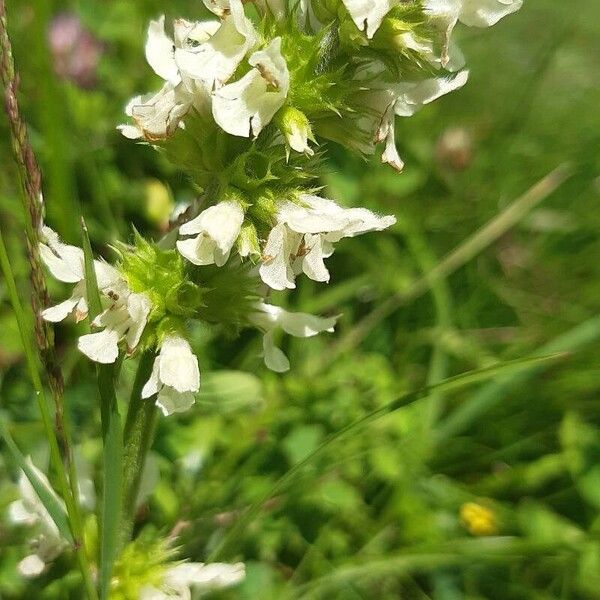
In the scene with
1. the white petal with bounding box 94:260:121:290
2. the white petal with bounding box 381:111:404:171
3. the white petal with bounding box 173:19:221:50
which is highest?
the white petal with bounding box 173:19:221:50

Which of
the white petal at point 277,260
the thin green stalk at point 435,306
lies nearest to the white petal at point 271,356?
the white petal at point 277,260

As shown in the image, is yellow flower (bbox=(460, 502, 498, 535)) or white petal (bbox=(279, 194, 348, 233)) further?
yellow flower (bbox=(460, 502, 498, 535))

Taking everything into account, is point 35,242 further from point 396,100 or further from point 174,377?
point 396,100

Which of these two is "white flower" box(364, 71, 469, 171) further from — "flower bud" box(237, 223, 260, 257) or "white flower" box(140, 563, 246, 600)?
"white flower" box(140, 563, 246, 600)

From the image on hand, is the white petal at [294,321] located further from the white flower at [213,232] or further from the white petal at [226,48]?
the white petal at [226,48]

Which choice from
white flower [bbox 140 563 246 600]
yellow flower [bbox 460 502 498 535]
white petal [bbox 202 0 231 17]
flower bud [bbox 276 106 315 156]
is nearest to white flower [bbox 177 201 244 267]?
flower bud [bbox 276 106 315 156]

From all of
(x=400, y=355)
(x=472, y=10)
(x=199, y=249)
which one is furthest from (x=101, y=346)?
(x=400, y=355)
